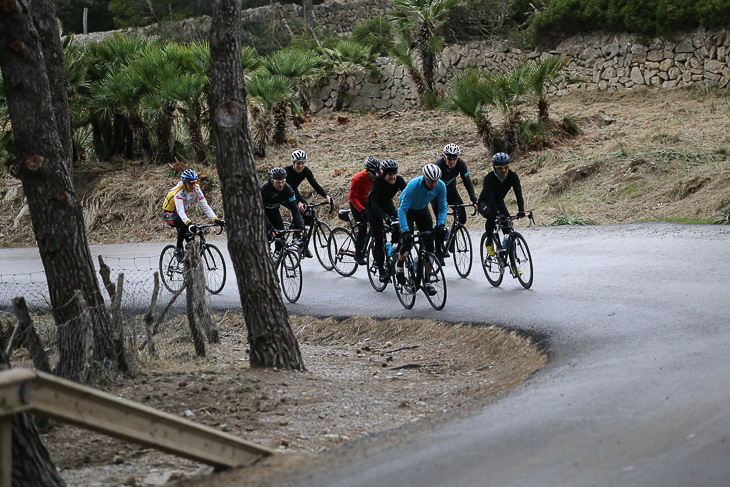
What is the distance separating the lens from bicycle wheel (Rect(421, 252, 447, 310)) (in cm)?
1152

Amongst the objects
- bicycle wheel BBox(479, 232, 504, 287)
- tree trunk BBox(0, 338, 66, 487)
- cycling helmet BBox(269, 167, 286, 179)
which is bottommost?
bicycle wheel BBox(479, 232, 504, 287)

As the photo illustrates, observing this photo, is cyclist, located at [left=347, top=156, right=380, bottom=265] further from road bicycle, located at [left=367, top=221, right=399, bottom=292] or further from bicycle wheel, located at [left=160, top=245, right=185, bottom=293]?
bicycle wheel, located at [left=160, top=245, right=185, bottom=293]

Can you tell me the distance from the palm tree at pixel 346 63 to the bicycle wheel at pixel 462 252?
18.6 m

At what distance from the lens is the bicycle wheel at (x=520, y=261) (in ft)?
40.1

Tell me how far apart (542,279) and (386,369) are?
4030 mm

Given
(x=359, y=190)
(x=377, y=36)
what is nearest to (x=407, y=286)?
(x=359, y=190)

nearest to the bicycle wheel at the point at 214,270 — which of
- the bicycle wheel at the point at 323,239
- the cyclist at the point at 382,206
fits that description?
the bicycle wheel at the point at 323,239

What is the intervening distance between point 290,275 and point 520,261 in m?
3.66

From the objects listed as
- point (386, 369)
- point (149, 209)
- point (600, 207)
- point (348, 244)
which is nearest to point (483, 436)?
point (386, 369)

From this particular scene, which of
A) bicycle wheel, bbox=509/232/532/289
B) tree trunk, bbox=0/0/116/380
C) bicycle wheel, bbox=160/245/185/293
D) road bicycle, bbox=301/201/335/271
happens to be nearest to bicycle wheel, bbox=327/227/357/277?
road bicycle, bbox=301/201/335/271

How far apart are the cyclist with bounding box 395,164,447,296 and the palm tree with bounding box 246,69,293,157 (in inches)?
559

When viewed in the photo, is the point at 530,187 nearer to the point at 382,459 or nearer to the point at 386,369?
the point at 386,369

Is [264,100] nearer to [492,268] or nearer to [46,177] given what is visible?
[492,268]

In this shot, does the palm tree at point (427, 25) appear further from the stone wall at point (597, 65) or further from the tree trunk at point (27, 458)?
the tree trunk at point (27, 458)
